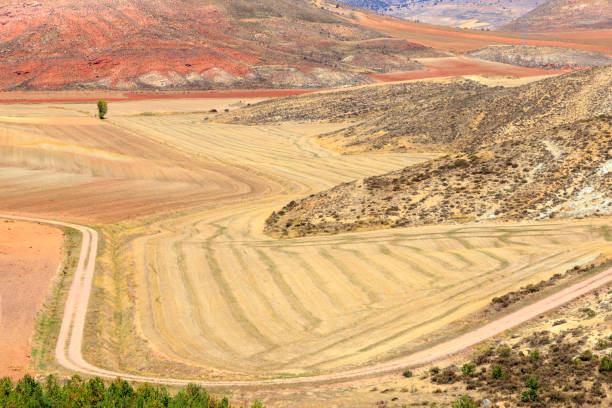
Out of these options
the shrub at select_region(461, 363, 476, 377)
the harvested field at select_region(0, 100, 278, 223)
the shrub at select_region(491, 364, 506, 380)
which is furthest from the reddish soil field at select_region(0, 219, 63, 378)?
the shrub at select_region(491, 364, 506, 380)

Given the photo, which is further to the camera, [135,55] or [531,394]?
[135,55]

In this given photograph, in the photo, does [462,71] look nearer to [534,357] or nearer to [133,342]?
[133,342]

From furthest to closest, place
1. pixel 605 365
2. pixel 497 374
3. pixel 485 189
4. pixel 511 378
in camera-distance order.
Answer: pixel 485 189 → pixel 497 374 → pixel 511 378 → pixel 605 365

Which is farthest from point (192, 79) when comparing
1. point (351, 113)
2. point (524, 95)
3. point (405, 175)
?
point (405, 175)

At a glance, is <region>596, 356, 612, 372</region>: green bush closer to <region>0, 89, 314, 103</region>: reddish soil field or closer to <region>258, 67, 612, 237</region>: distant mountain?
<region>258, 67, 612, 237</region>: distant mountain

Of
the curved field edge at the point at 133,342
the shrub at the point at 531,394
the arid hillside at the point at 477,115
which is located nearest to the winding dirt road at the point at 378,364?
the curved field edge at the point at 133,342

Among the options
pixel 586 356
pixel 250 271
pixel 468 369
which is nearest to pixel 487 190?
pixel 250 271

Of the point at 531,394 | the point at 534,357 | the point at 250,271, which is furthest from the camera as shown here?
the point at 250,271

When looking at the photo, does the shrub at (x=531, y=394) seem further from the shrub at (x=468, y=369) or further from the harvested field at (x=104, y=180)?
the harvested field at (x=104, y=180)
